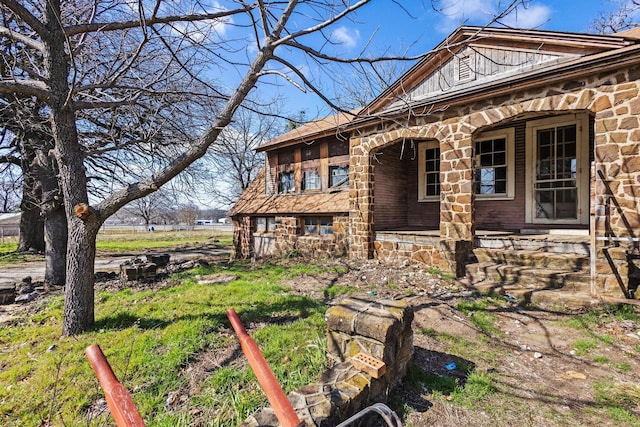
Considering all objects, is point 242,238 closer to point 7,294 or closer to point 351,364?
point 7,294

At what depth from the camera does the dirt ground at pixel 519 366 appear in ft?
8.35

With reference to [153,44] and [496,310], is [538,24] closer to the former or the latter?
[496,310]

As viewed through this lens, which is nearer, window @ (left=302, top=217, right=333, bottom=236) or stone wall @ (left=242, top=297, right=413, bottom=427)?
stone wall @ (left=242, top=297, right=413, bottom=427)

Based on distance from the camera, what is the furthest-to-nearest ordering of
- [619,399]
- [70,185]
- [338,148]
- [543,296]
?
1. [338,148]
2. [543,296]
3. [70,185]
4. [619,399]

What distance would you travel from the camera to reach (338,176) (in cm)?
1069

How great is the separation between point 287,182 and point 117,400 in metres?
11.5

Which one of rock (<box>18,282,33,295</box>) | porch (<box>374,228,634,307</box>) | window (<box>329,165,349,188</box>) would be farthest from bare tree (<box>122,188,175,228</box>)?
porch (<box>374,228,634,307</box>)

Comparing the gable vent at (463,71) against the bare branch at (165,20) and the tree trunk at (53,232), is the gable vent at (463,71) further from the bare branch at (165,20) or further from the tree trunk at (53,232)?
the tree trunk at (53,232)

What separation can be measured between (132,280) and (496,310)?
7952 millimetres

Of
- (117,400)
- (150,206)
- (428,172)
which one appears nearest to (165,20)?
(117,400)

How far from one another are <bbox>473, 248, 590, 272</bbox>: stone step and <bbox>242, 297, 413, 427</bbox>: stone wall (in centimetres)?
410

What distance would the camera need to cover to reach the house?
5.04 metres

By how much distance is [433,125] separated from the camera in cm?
735

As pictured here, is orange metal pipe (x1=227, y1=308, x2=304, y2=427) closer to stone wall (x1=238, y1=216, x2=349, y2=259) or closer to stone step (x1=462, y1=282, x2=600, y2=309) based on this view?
stone step (x1=462, y1=282, x2=600, y2=309)
